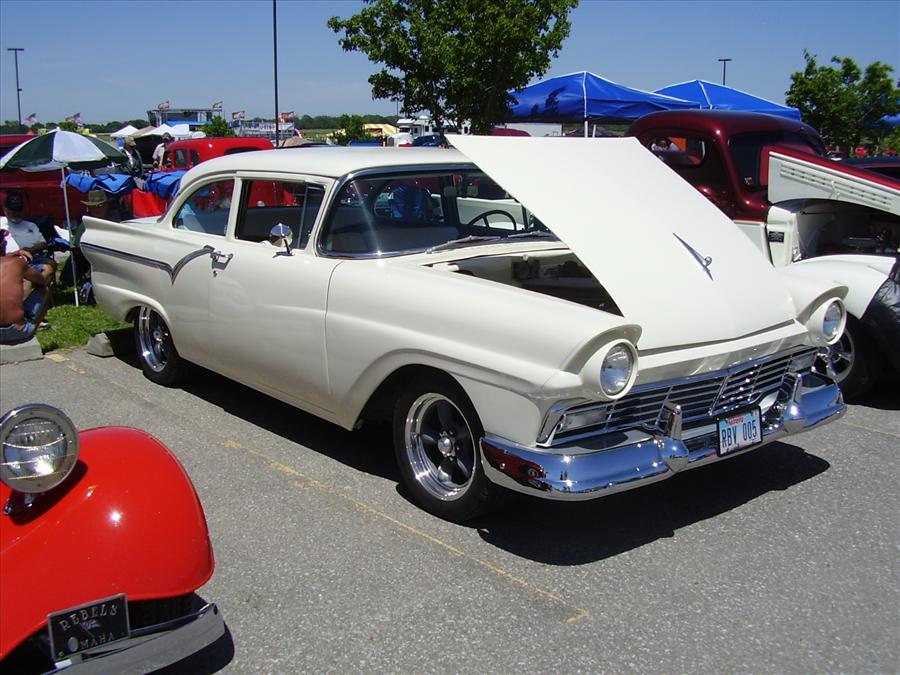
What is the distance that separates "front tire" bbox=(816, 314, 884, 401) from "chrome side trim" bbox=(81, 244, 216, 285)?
4.03 metres

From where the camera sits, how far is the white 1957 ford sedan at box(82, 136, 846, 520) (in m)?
3.49

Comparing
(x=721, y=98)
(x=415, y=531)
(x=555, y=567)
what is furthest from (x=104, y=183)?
(x=721, y=98)

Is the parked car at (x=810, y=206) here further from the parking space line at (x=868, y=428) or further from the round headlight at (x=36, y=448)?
the round headlight at (x=36, y=448)

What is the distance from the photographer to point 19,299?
6.36 feet

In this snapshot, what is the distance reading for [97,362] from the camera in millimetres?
6969

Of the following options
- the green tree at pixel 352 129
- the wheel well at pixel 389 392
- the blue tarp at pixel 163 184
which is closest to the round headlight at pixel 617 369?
the wheel well at pixel 389 392

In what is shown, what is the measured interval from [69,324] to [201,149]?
1100cm

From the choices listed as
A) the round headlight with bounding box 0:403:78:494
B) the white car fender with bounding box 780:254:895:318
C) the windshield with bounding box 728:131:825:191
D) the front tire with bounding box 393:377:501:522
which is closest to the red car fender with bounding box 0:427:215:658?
the round headlight with bounding box 0:403:78:494

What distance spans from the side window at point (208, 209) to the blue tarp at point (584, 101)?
1010 cm

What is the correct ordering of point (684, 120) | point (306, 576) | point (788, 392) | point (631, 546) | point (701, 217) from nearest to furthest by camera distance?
point (306, 576) → point (631, 546) → point (788, 392) → point (701, 217) → point (684, 120)

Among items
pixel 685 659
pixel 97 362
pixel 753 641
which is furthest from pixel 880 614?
pixel 97 362

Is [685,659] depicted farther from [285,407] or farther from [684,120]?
[684,120]

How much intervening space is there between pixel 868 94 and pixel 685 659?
53.5 ft

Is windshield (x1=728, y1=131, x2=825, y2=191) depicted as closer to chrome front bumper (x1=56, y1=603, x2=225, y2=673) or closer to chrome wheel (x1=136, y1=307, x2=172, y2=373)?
chrome wheel (x1=136, y1=307, x2=172, y2=373)
